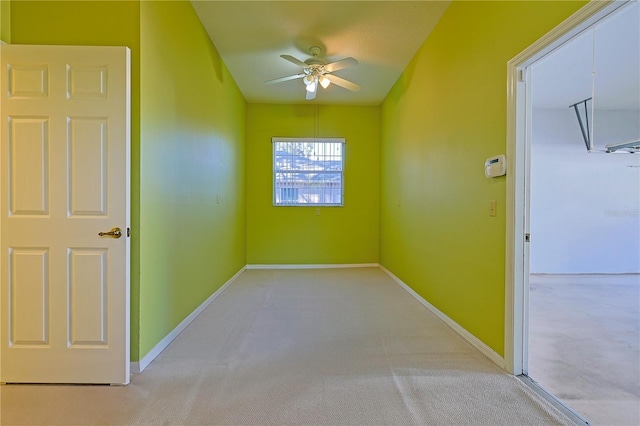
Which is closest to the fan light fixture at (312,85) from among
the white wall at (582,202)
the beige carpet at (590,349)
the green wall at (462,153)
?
the green wall at (462,153)

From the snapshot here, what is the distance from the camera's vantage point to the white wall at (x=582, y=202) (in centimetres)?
498

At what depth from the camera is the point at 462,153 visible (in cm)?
254

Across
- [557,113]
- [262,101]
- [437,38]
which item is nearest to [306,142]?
[262,101]

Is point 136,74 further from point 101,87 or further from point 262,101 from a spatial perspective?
point 262,101

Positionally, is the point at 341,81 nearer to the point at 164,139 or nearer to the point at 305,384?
the point at 164,139

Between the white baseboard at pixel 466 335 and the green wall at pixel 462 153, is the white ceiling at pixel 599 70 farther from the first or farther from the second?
the white baseboard at pixel 466 335

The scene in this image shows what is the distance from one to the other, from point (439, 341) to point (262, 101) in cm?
465

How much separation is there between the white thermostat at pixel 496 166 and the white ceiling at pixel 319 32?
5.50ft

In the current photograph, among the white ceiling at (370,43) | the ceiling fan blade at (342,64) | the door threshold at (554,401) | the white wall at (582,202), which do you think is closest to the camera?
the door threshold at (554,401)

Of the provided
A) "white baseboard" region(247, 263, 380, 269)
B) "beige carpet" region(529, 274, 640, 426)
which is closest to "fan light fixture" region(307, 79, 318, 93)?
"white baseboard" region(247, 263, 380, 269)

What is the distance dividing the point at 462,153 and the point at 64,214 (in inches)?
115

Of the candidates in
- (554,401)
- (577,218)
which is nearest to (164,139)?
(554,401)

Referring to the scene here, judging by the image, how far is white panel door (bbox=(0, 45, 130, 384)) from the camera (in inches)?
69.6

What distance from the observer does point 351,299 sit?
140 inches
